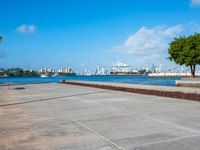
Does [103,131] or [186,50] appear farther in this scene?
[186,50]

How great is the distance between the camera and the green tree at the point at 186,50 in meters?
72.0

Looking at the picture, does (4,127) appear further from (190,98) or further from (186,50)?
(186,50)

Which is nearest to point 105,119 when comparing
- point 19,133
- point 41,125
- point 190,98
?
point 41,125

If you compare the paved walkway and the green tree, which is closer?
the paved walkway

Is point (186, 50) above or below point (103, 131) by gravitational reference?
above

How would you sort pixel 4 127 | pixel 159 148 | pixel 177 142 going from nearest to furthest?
pixel 159 148
pixel 177 142
pixel 4 127

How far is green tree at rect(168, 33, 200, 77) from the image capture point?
72.0 metres

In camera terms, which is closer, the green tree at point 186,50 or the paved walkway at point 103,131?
→ the paved walkway at point 103,131

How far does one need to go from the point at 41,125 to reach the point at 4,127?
1.20m

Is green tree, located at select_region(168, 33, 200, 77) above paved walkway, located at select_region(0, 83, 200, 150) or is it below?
above

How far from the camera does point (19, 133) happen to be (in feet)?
30.1

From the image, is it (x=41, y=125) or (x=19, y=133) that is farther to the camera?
(x=41, y=125)

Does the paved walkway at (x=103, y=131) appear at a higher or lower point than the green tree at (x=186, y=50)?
lower

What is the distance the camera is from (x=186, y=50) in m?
72.4
